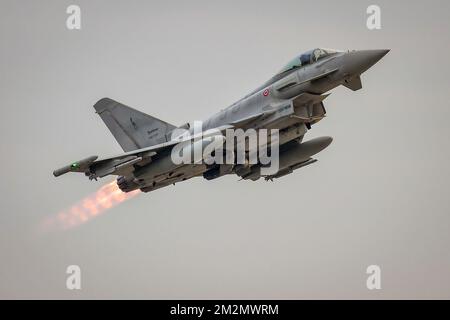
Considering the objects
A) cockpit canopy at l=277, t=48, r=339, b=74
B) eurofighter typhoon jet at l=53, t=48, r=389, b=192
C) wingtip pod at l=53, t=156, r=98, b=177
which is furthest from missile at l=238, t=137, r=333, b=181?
wingtip pod at l=53, t=156, r=98, b=177

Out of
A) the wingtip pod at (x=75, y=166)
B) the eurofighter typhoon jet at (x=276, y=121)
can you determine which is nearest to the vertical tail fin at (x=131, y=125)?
the eurofighter typhoon jet at (x=276, y=121)

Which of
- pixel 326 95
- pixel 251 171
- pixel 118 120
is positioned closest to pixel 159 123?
pixel 118 120

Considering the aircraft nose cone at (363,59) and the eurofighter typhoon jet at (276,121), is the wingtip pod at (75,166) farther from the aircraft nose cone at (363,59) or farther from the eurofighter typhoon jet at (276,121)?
the aircraft nose cone at (363,59)

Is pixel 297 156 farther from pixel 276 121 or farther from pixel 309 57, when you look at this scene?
pixel 309 57

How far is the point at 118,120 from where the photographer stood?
32.9 meters

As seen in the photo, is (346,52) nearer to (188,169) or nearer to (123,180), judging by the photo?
(188,169)

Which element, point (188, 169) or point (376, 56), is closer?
point (376, 56)

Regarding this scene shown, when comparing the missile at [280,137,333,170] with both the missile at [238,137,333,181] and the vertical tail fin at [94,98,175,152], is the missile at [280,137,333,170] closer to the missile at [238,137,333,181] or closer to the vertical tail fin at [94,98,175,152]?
the missile at [238,137,333,181]

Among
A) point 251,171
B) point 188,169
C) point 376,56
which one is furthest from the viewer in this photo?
Answer: point 251,171

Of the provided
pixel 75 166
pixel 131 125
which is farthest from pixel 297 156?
pixel 75 166

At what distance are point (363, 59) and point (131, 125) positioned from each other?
892cm

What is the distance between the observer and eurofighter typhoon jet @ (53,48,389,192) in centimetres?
2823

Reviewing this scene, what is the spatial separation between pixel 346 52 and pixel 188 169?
6.00 meters

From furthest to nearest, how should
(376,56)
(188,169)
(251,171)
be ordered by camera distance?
(251,171)
(188,169)
(376,56)
